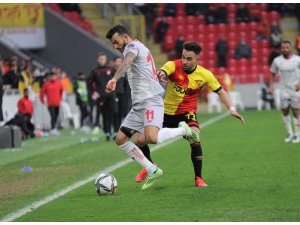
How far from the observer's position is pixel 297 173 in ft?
41.4

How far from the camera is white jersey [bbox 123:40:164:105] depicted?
10992mm

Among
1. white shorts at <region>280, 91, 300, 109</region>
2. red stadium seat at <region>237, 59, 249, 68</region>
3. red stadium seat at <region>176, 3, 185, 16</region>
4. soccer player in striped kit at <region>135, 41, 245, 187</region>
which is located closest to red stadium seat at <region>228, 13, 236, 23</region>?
red stadium seat at <region>176, 3, 185, 16</region>

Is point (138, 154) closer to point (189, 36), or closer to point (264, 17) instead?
point (189, 36)

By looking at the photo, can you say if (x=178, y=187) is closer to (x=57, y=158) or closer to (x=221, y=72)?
(x=57, y=158)

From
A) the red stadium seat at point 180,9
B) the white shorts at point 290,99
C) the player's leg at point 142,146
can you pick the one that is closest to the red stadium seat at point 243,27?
the red stadium seat at point 180,9

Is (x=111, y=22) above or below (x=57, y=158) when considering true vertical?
above

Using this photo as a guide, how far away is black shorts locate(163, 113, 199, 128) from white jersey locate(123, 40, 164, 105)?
2.31 ft

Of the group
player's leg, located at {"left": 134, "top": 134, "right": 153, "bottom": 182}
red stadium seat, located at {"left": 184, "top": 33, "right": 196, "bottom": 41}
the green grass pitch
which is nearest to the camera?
the green grass pitch

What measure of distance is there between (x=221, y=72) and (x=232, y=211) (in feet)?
97.0

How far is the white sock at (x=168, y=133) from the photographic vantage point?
11.1 m

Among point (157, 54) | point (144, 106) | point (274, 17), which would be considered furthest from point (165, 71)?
point (274, 17)

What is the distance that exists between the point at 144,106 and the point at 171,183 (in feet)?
4.43

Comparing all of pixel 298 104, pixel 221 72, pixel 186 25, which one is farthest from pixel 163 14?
pixel 298 104

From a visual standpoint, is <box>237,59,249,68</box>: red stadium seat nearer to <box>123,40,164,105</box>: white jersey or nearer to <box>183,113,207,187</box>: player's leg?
<box>183,113,207,187</box>: player's leg
